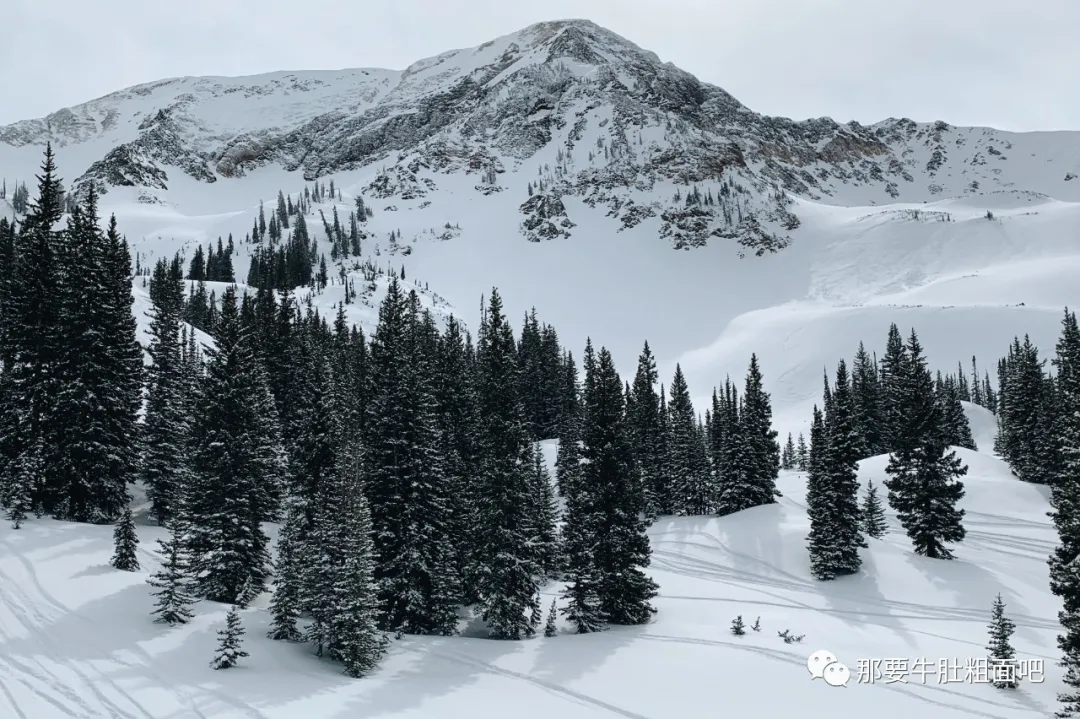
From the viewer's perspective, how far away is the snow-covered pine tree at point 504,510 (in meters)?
29.7

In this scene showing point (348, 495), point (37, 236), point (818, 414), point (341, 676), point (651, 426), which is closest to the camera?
point (341, 676)

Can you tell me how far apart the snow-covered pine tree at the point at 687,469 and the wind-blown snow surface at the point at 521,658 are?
25.4 m

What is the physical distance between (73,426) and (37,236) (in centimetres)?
1185

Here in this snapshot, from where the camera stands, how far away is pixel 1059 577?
20.2 m

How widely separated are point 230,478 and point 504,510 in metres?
13.0

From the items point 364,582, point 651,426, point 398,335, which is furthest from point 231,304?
point 651,426

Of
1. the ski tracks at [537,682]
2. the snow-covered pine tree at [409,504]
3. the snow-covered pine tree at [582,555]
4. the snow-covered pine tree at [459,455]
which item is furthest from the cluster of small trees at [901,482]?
the ski tracks at [537,682]

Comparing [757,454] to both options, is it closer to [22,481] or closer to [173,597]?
[173,597]

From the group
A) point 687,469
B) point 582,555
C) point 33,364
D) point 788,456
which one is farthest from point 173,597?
point 788,456

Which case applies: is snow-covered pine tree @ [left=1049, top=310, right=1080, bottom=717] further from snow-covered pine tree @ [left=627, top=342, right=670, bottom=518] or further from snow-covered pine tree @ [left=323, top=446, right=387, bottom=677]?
snow-covered pine tree @ [left=627, top=342, right=670, bottom=518]

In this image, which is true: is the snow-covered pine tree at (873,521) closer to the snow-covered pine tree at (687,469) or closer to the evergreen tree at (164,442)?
the snow-covered pine tree at (687,469)

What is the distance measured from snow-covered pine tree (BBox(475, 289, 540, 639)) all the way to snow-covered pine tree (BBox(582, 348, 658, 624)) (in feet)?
11.1

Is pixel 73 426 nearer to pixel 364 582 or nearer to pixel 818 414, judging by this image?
pixel 364 582

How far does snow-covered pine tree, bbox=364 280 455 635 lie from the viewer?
3027cm
